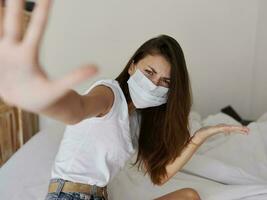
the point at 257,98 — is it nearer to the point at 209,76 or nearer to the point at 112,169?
the point at 209,76

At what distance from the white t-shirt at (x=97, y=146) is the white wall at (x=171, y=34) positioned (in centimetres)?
114

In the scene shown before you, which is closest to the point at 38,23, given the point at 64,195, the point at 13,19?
the point at 13,19

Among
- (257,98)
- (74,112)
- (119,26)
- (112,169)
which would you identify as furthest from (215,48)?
(74,112)

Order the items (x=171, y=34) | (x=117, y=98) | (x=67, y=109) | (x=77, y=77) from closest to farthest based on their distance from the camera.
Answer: (x=77, y=77) → (x=67, y=109) → (x=117, y=98) → (x=171, y=34)

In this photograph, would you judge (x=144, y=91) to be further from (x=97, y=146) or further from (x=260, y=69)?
(x=260, y=69)

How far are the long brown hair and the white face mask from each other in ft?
0.12

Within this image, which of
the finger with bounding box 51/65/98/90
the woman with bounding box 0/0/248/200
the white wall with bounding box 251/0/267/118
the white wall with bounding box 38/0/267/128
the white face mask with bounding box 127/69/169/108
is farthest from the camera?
the white wall with bounding box 251/0/267/118

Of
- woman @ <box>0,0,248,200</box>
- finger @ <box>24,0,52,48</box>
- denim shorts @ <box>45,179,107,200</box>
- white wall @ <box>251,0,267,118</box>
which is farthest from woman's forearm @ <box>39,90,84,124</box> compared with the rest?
white wall @ <box>251,0,267,118</box>

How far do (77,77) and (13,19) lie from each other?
0.14 meters

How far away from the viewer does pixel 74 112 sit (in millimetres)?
741

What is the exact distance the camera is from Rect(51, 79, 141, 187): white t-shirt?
42.6 inches

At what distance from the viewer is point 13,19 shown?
1.92ft

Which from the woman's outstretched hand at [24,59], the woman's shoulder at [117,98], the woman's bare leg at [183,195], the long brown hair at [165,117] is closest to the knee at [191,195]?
the woman's bare leg at [183,195]

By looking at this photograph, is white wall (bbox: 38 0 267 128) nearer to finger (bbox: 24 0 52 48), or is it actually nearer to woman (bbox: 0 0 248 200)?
woman (bbox: 0 0 248 200)
